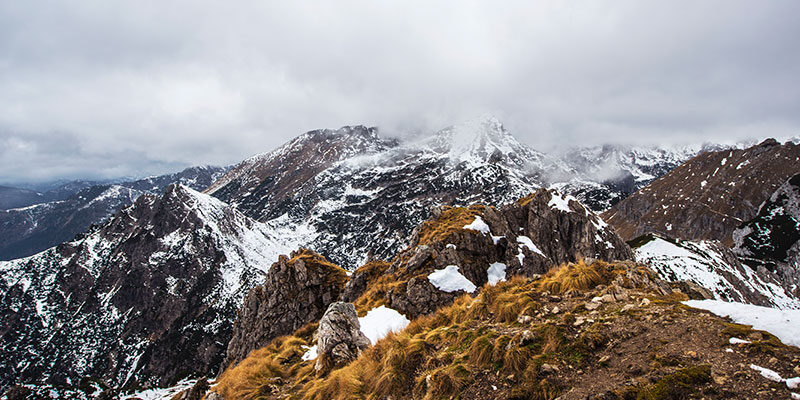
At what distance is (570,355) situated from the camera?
5.79 metres

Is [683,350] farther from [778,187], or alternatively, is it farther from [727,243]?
[778,187]

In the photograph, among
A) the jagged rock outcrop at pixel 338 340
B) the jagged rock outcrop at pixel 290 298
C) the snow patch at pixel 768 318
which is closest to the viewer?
the snow patch at pixel 768 318

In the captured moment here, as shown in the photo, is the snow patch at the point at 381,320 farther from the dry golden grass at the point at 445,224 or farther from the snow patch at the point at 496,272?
the snow patch at the point at 496,272

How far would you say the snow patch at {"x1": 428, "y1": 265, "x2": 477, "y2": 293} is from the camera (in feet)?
77.9

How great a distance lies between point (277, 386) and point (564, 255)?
176 ft

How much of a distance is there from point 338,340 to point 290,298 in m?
31.9

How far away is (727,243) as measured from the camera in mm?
181000

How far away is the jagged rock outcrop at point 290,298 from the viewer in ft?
122

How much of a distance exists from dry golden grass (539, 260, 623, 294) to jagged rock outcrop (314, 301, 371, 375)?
20.2 feet

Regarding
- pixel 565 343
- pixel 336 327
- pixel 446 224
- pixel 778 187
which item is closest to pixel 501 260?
pixel 446 224

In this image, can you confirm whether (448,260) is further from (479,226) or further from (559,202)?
(559,202)

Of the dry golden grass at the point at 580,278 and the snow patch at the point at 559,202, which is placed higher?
the snow patch at the point at 559,202

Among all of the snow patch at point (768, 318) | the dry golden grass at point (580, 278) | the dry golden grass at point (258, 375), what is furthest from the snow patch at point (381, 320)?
the snow patch at point (768, 318)

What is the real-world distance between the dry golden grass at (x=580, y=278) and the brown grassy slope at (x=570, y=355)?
0.04 meters
